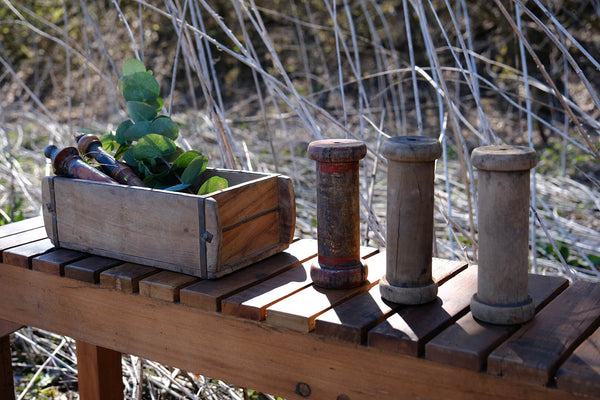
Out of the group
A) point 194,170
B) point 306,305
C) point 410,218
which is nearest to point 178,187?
point 194,170

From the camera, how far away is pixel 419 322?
1115mm

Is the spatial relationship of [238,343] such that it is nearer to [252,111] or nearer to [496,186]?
[496,186]

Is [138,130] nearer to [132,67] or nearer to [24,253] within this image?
[132,67]

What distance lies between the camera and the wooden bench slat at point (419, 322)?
1.06m

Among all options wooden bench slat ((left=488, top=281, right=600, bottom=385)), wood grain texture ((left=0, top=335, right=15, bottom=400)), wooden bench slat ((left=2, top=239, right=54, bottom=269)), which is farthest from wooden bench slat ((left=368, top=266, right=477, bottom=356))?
wood grain texture ((left=0, top=335, right=15, bottom=400))

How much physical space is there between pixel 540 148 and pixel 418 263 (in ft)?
10.9

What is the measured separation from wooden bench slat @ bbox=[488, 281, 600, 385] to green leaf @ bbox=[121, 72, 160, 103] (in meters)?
0.96

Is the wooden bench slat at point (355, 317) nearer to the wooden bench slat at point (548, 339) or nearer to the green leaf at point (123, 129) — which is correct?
the wooden bench slat at point (548, 339)

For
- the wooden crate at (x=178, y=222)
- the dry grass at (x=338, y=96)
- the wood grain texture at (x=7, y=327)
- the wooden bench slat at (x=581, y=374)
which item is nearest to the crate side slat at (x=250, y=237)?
the wooden crate at (x=178, y=222)

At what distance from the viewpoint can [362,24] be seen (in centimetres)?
518

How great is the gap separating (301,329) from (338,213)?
22cm

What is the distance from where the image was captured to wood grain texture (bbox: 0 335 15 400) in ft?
6.24

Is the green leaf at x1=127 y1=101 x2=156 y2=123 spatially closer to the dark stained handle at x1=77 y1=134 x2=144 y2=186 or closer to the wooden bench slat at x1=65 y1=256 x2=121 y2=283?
the dark stained handle at x1=77 y1=134 x2=144 y2=186

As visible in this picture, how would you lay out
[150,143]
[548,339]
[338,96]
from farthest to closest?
[338,96]
[150,143]
[548,339]
